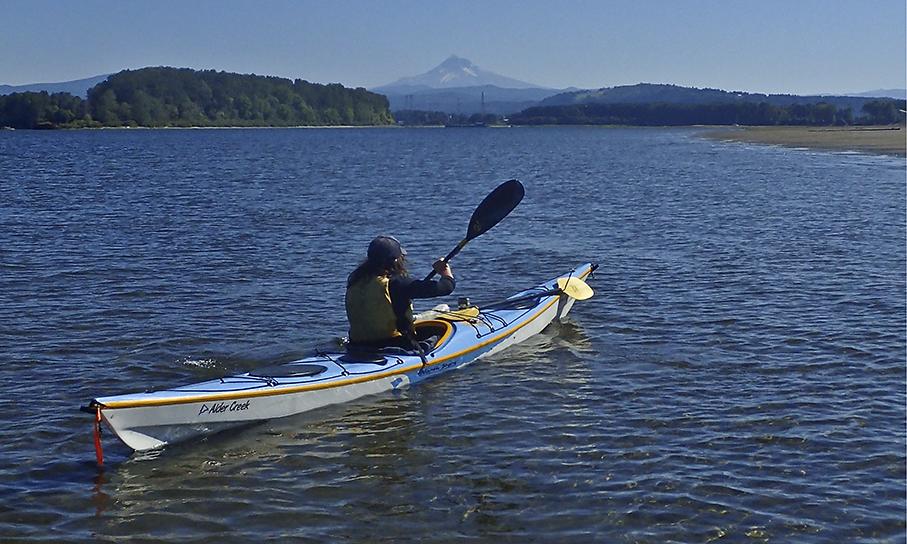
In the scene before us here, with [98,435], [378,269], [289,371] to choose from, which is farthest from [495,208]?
[98,435]

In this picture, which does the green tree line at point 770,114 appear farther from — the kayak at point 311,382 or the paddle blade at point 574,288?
the kayak at point 311,382

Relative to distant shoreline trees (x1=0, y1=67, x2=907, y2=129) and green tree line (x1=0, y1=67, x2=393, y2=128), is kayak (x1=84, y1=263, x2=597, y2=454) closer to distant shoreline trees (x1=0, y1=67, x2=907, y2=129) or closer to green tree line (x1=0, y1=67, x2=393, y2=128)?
distant shoreline trees (x1=0, y1=67, x2=907, y2=129)

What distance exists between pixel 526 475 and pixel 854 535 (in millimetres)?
2639

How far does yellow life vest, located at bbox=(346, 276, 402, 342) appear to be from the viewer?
10.5 meters

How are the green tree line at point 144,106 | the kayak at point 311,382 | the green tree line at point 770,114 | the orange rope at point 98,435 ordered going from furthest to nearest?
the green tree line at point 144,106, the green tree line at point 770,114, the kayak at point 311,382, the orange rope at point 98,435

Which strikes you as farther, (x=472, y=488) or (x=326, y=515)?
(x=472, y=488)

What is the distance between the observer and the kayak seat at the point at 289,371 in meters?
9.80

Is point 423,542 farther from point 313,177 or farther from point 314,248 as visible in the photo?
point 313,177

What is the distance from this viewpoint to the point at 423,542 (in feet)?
23.9

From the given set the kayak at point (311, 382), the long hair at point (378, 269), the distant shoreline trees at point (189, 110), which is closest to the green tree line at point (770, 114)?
the distant shoreline trees at point (189, 110)

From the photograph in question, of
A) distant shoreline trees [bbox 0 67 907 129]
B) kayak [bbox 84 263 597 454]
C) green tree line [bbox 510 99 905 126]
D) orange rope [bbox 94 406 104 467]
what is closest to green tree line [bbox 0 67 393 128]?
distant shoreline trees [bbox 0 67 907 129]

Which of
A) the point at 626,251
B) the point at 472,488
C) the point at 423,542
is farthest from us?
the point at 626,251

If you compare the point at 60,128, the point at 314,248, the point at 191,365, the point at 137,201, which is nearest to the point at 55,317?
the point at 191,365

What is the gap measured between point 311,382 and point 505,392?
226 cm
